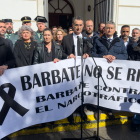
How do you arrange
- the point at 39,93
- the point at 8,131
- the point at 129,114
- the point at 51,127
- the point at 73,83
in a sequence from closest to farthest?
the point at 8,131
the point at 39,93
the point at 73,83
the point at 51,127
the point at 129,114

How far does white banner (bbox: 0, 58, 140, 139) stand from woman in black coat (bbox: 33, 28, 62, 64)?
0.40 m

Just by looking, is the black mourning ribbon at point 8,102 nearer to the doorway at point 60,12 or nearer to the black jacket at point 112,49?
the black jacket at point 112,49

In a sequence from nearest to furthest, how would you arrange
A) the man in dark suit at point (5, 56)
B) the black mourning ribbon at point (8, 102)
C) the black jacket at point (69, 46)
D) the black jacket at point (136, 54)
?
the black mourning ribbon at point (8, 102) → the man in dark suit at point (5, 56) → the black jacket at point (136, 54) → the black jacket at point (69, 46)

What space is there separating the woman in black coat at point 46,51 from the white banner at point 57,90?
399mm

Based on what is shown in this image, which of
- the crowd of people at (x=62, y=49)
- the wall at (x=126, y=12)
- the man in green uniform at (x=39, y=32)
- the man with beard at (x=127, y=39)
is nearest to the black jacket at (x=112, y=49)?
the crowd of people at (x=62, y=49)

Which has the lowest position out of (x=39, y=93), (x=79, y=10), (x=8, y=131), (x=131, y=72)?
(x=8, y=131)

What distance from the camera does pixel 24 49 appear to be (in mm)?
3426

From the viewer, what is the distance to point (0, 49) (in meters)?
2.88

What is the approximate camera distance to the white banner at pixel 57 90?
2.70m

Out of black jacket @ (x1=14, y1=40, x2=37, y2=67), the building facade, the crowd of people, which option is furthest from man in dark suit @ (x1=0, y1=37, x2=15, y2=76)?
the building facade

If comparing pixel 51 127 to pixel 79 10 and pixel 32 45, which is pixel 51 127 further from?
pixel 79 10

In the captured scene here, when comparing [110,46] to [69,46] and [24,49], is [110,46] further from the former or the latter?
[24,49]

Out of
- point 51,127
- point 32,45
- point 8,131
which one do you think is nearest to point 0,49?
point 32,45

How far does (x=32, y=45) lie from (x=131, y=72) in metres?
1.95
